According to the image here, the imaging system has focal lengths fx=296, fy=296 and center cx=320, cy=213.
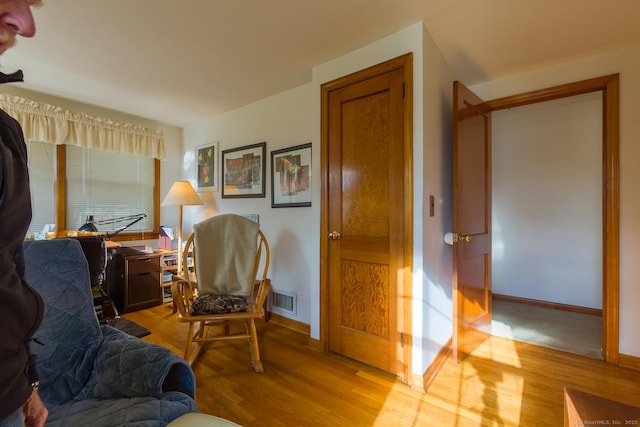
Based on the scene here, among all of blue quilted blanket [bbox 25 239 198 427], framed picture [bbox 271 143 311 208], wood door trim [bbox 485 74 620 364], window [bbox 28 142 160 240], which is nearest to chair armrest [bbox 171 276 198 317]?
blue quilted blanket [bbox 25 239 198 427]

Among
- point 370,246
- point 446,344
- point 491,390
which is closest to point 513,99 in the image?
point 370,246

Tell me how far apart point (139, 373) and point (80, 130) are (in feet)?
10.7

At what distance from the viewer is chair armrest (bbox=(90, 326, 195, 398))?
3.39 feet

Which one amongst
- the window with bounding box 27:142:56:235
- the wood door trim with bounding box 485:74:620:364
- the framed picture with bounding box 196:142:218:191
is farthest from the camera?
the framed picture with bounding box 196:142:218:191

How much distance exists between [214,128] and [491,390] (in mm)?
3741

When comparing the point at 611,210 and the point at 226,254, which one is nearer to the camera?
the point at 611,210

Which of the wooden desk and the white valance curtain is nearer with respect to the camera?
the white valance curtain

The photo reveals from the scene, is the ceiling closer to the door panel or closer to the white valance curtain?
the white valance curtain

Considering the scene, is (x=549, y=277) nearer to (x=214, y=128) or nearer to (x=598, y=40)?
(x=598, y=40)

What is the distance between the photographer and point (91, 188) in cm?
341

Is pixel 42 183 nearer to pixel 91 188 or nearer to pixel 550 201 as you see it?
pixel 91 188

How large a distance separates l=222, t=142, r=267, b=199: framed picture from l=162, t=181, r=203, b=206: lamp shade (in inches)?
13.8

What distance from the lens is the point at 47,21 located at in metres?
1.84

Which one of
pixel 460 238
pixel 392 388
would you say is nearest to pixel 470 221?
pixel 460 238
